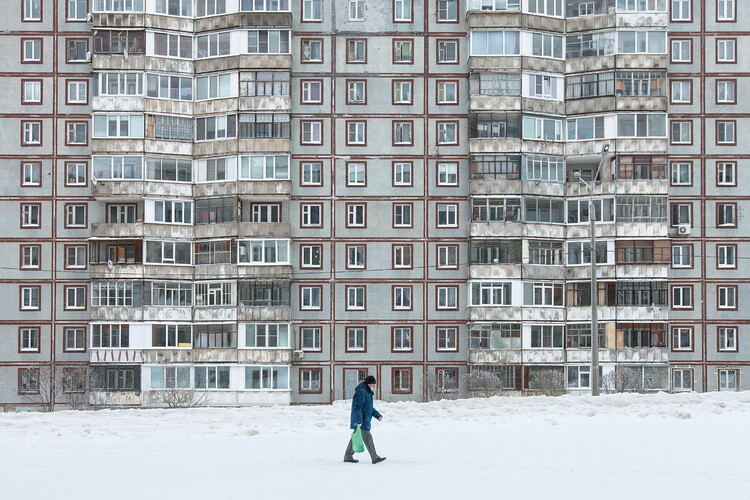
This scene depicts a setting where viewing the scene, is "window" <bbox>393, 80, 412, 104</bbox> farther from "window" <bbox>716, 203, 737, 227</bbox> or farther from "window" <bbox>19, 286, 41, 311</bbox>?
"window" <bbox>19, 286, 41, 311</bbox>

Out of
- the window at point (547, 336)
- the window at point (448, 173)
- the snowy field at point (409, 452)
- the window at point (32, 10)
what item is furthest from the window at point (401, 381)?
the window at point (32, 10)

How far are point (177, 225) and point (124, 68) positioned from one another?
10.6 meters

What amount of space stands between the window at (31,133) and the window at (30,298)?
31.4 feet

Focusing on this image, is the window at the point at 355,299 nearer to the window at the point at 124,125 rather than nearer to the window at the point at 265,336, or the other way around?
the window at the point at 265,336

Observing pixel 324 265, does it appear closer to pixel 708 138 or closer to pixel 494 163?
pixel 494 163

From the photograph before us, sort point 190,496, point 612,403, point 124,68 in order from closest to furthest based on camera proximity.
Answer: point 190,496 → point 612,403 → point 124,68

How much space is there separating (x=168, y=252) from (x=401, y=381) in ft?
56.6

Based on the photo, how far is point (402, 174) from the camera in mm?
66688

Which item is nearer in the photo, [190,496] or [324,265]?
[190,496]

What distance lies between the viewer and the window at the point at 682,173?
67312 mm

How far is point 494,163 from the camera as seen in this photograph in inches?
2571

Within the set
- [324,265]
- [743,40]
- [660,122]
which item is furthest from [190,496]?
[743,40]

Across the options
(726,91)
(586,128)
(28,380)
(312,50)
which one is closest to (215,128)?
(312,50)

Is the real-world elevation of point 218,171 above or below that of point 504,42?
below
